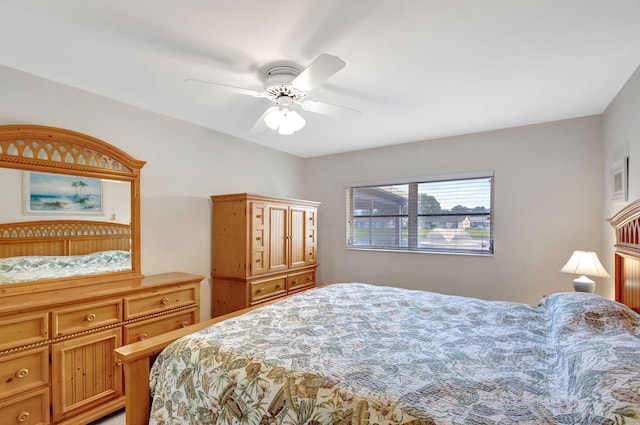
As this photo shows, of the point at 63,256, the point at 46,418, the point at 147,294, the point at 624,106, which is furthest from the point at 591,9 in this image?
the point at 46,418

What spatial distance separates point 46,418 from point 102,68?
7.50 feet

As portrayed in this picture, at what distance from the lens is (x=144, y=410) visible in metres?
1.46

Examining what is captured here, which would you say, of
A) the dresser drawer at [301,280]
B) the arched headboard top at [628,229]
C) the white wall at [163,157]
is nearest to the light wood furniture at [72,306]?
the white wall at [163,157]

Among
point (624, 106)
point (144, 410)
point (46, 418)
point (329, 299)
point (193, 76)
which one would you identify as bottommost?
point (46, 418)

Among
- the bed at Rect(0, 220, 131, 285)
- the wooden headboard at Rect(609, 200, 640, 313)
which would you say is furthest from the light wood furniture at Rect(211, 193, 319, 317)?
the wooden headboard at Rect(609, 200, 640, 313)

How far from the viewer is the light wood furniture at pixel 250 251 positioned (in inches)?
124

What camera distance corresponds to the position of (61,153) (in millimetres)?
2244

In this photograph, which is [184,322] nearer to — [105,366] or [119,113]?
[105,366]

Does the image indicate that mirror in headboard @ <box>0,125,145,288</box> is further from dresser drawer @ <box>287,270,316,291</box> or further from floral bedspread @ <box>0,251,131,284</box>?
dresser drawer @ <box>287,270,316,291</box>

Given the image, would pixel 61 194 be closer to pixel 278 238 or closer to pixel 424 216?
pixel 278 238

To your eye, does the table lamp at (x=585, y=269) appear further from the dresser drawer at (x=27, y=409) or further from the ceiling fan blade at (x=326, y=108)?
the dresser drawer at (x=27, y=409)

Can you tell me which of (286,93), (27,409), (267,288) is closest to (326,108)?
(286,93)

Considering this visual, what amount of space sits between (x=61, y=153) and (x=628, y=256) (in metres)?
4.02

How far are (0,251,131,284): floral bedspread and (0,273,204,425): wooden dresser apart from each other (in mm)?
131
